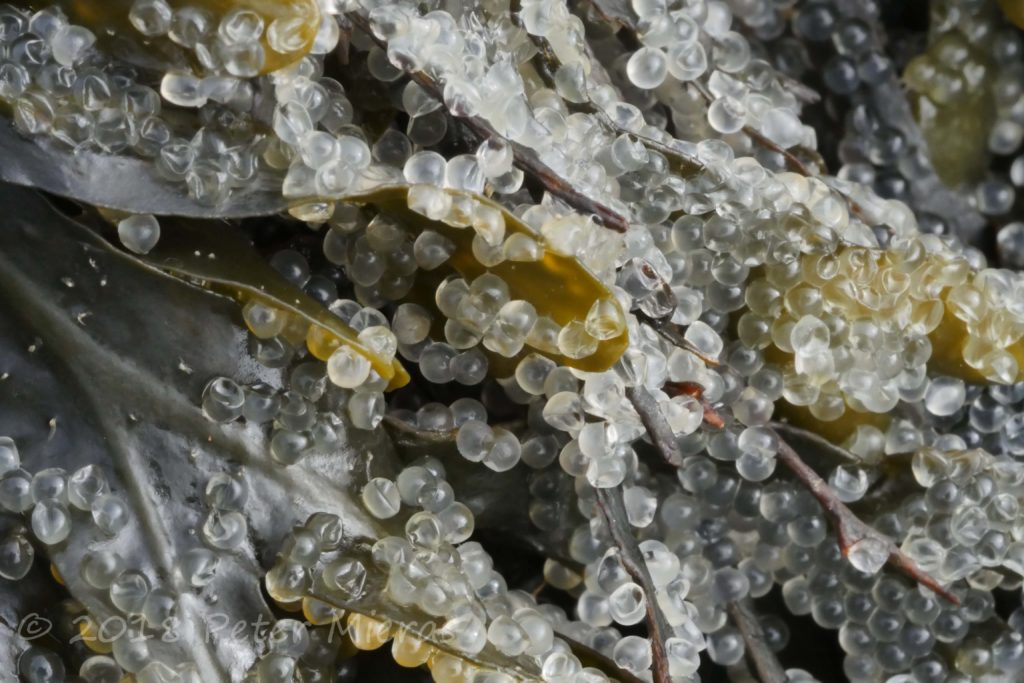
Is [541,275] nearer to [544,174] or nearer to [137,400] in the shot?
[544,174]

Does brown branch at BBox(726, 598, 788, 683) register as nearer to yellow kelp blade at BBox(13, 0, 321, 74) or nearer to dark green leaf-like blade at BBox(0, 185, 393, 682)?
dark green leaf-like blade at BBox(0, 185, 393, 682)

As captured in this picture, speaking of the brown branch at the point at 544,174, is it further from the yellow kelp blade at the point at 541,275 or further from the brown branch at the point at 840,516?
the brown branch at the point at 840,516

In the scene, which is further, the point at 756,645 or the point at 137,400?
the point at 756,645

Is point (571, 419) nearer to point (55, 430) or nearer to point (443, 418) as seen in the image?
point (443, 418)

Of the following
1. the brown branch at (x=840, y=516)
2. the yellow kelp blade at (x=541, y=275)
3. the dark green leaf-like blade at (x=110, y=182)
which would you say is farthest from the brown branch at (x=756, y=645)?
the dark green leaf-like blade at (x=110, y=182)

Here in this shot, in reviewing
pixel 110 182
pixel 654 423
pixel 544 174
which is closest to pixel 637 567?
pixel 654 423

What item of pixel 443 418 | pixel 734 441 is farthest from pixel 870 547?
pixel 443 418
